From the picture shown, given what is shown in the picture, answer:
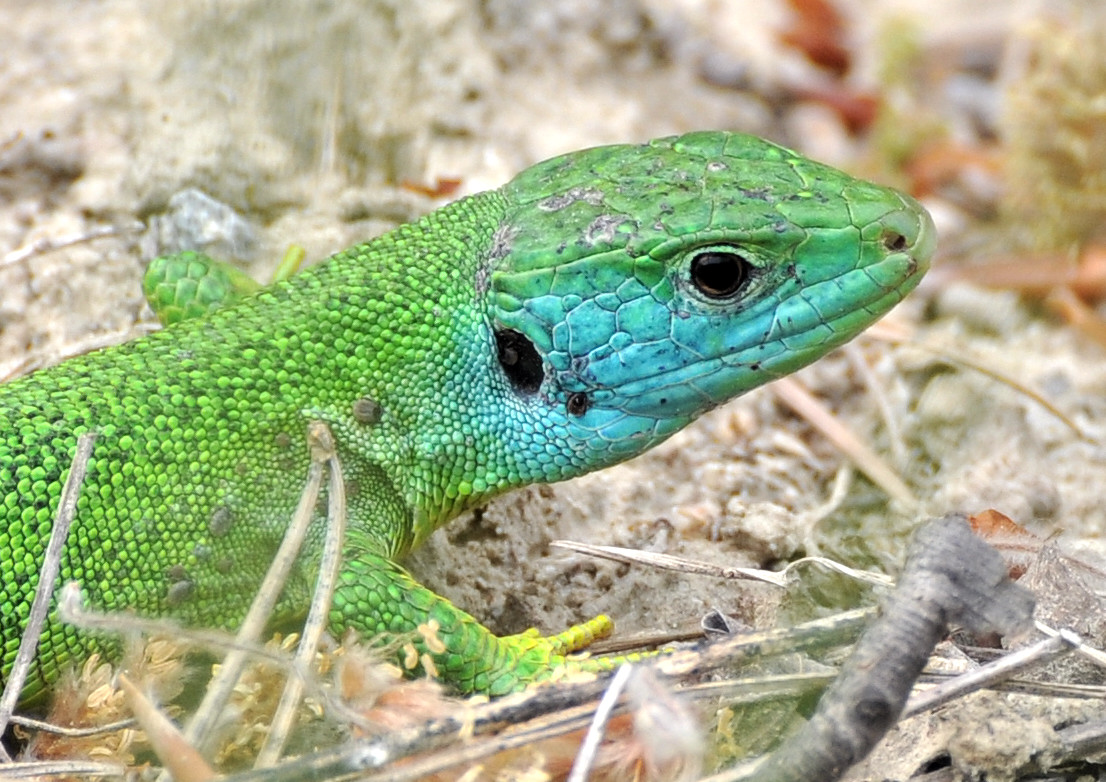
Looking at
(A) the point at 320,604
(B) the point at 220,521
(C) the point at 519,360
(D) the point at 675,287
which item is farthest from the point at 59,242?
(D) the point at 675,287

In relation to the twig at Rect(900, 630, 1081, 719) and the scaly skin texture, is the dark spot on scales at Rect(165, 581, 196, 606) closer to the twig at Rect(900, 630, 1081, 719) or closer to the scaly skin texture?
the scaly skin texture

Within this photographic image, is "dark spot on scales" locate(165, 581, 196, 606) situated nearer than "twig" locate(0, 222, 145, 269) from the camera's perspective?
Yes

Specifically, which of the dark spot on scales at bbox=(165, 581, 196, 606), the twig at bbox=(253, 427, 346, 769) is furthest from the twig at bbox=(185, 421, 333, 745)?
the dark spot on scales at bbox=(165, 581, 196, 606)

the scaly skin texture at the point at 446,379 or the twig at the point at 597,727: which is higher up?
the scaly skin texture at the point at 446,379

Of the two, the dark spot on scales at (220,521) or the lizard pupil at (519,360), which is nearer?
the dark spot on scales at (220,521)

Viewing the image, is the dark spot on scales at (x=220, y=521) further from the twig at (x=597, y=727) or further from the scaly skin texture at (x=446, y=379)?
the twig at (x=597, y=727)

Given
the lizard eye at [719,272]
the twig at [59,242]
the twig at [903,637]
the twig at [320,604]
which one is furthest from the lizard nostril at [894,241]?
Answer: the twig at [59,242]
